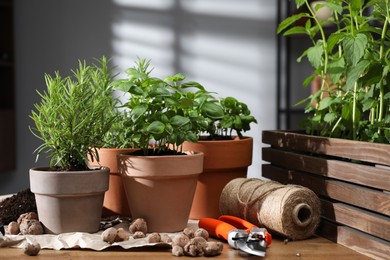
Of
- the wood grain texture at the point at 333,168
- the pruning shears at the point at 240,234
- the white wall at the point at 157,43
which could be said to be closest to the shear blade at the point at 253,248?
the pruning shears at the point at 240,234

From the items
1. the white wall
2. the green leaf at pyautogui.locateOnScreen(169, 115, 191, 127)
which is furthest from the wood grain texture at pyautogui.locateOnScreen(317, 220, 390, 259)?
the white wall

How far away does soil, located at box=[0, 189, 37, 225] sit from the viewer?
1408 mm

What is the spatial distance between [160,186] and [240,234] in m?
0.21

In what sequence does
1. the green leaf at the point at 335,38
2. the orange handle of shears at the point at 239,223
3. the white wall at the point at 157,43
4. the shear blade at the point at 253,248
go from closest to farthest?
the shear blade at the point at 253,248 → the orange handle of shears at the point at 239,223 → the green leaf at the point at 335,38 → the white wall at the point at 157,43

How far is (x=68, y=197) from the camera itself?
4.18 feet

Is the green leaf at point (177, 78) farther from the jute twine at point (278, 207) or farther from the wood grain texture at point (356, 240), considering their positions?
the wood grain texture at point (356, 240)

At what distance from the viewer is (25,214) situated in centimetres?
135

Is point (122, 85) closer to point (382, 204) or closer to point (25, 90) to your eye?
point (382, 204)

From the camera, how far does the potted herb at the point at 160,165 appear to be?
1.30 m

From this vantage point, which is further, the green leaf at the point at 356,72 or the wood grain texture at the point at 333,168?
the green leaf at the point at 356,72

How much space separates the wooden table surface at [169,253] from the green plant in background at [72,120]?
0.20m

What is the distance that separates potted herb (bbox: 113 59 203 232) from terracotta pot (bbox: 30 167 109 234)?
0.07 metres

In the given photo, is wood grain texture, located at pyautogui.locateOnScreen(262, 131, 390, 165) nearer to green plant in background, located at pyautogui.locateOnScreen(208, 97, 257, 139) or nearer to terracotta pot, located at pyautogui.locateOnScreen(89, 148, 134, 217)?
green plant in background, located at pyautogui.locateOnScreen(208, 97, 257, 139)

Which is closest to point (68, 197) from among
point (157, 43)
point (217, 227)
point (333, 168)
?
point (217, 227)
